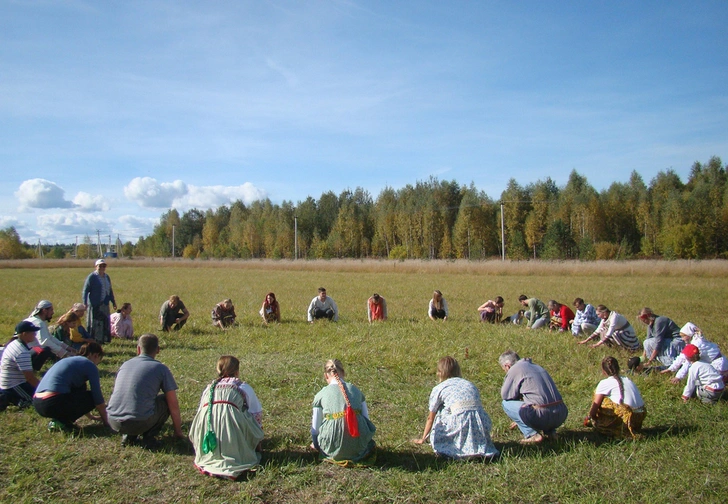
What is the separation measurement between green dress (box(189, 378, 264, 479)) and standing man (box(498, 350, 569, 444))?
3.15 metres

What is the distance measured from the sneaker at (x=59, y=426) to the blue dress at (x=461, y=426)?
14.9 feet

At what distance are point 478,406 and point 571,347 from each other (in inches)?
257

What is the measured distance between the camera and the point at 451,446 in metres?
5.38

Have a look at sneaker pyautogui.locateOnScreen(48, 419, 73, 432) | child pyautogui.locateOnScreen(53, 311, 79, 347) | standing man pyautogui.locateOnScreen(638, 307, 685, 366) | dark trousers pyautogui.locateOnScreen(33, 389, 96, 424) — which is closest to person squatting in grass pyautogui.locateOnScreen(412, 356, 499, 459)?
dark trousers pyautogui.locateOnScreen(33, 389, 96, 424)

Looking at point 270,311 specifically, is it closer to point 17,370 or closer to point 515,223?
point 17,370

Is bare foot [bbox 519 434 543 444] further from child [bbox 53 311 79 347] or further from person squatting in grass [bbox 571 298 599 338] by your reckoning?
child [bbox 53 311 79 347]

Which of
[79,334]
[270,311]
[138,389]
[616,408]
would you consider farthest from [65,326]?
[616,408]

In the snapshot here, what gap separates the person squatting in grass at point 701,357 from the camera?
7939 millimetres

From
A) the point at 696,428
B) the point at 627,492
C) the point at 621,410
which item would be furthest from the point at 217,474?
the point at 696,428

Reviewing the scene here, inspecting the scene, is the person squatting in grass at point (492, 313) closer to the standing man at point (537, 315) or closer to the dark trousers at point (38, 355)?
the standing man at point (537, 315)

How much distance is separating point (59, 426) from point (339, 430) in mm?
3740

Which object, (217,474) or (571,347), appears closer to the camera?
(217,474)

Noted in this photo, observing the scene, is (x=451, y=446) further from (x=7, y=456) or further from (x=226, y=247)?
(x=226, y=247)

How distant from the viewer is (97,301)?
1140 centimetres
